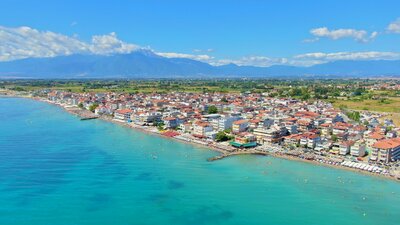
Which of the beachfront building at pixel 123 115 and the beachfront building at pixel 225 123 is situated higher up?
the beachfront building at pixel 225 123

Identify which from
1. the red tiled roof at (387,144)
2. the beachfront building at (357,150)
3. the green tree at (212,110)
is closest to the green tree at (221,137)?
the beachfront building at (357,150)

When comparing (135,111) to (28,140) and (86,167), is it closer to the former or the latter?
(28,140)

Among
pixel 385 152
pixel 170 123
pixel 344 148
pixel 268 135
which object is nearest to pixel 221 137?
pixel 268 135

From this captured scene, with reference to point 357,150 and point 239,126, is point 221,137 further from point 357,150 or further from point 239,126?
point 357,150

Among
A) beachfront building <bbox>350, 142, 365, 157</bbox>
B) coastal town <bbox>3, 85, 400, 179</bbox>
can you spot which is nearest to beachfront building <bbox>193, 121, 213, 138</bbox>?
coastal town <bbox>3, 85, 400, 179</bbox>

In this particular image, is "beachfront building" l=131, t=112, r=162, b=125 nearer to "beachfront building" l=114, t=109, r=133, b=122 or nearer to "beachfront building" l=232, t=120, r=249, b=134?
"beachfront building" l=114, t=109, r=133, b=122

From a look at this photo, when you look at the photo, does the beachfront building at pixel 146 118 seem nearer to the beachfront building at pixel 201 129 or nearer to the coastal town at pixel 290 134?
the coastal town at pixel 290 134
